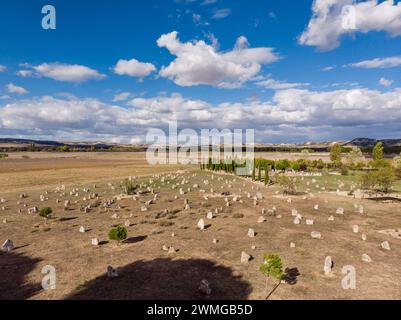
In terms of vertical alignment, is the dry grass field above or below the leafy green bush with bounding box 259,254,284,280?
below

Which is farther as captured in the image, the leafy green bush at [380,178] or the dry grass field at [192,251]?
the leafy green bush at [380,178]

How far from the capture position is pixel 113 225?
2819 cm

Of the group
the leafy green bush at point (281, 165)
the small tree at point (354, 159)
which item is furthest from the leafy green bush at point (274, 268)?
the small tree at point (354, 159)

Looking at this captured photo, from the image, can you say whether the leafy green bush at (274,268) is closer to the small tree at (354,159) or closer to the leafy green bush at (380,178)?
the leafy green bush at (380,178)

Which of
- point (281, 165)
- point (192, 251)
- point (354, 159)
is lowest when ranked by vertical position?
point (192, 251)

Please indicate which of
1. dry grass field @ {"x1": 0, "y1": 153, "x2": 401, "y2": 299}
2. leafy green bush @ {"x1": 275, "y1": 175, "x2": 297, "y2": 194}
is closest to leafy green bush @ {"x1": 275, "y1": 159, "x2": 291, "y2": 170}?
leafy green bush @ {"x1": 275, "y1": 175, "x2": 297, "y2": 194}

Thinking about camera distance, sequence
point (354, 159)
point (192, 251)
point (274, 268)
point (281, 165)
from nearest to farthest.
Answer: point (274, 268), point (192, 251), point (281, 165), point (354, 159)

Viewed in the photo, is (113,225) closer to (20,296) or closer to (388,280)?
(20,296)

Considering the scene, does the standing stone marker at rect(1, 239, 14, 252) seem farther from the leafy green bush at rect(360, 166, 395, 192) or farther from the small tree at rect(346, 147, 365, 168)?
the small tree at rect(346, 147, 365, 168)

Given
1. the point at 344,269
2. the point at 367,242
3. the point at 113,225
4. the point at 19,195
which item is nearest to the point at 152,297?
the point at 344,269

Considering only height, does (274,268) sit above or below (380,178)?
below

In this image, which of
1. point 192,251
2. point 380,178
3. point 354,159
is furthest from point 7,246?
point 354,159

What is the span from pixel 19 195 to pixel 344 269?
150 feet

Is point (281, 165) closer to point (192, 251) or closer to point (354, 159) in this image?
point (354, 159)
